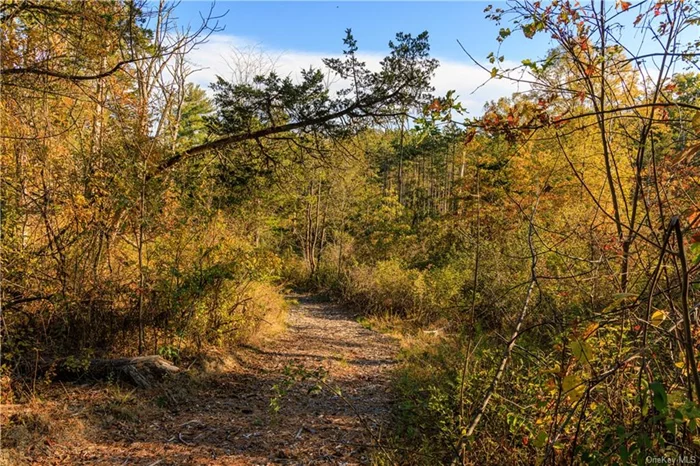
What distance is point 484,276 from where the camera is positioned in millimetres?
7652

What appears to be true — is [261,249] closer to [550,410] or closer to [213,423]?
[213,423]

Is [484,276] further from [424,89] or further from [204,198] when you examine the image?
[204,198]

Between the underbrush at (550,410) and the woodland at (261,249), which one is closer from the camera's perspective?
the underbrush at (550,410)

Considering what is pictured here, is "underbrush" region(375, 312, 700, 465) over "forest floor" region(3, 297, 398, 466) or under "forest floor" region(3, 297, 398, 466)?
over

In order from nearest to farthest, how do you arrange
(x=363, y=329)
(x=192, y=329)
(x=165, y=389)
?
(x=165, y=389) → (x=192, y=329) → (x=363, y=329)

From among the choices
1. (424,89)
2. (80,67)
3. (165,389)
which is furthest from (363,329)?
(80,67)

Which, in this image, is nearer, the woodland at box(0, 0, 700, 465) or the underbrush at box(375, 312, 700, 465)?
the underbrush at box(375, 312, 700, 465)

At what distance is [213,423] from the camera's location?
4.27 m

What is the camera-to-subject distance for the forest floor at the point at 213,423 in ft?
11.5

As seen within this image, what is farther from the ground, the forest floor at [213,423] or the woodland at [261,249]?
the woodland at [261,249]

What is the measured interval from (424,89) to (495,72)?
3843mm

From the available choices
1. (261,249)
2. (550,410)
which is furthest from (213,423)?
(550,410)

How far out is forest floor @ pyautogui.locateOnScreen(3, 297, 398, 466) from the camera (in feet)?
11.5

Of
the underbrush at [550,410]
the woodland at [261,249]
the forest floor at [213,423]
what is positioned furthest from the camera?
the forest floor at [213,423]
